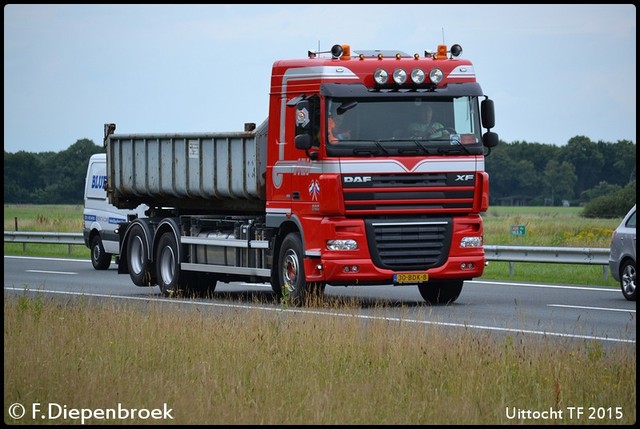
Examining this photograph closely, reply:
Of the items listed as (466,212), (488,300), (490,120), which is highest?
(490,120)

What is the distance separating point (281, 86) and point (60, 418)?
11.1m

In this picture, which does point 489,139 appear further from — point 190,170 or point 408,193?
point 190,170

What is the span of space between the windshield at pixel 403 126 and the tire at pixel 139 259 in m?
5.86

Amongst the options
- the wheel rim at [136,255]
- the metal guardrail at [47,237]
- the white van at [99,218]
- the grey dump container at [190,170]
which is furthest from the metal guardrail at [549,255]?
the metal guardrail at [47,237]

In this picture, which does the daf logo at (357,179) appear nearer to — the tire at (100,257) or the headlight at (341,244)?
the headlight at (341,244)

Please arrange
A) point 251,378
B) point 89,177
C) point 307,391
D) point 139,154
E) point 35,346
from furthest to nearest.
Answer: point 89,177, point 139,154, point 35,346, point 251,378, point 307,391

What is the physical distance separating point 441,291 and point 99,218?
13628mm

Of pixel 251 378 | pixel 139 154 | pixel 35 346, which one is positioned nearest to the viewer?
pixel 251 378

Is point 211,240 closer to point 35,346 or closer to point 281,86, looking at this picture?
point 281,86

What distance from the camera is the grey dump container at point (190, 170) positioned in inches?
861

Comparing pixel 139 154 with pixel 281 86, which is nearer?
pixel 281 86

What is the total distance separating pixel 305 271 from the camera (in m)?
20.2

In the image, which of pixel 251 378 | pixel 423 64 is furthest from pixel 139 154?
pixel 251 378

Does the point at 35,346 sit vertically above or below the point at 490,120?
below
